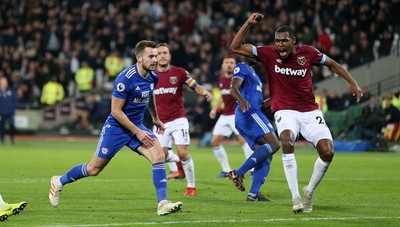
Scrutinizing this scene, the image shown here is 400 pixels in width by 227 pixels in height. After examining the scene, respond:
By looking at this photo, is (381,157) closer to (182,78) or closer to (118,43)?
(182,78)

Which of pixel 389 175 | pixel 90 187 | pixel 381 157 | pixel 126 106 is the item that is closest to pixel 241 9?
pixel 381 157

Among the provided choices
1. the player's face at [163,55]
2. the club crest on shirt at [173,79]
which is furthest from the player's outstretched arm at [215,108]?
the player's face at [163,55]

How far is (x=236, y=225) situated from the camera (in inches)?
407

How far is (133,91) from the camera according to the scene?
38.2 feet

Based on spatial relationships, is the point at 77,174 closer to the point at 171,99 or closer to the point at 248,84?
the point at 248,84

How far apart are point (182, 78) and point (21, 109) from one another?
2235 centimetres

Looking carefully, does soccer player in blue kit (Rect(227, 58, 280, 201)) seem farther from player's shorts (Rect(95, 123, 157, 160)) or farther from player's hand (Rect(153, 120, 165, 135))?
player's shorts (Rect(95, 123, 157, 160))

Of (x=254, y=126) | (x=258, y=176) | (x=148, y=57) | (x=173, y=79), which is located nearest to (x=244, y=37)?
(x=148, y=57)

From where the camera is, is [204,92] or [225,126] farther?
[225,126]

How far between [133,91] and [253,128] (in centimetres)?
353

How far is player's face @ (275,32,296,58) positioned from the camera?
11.9 meters

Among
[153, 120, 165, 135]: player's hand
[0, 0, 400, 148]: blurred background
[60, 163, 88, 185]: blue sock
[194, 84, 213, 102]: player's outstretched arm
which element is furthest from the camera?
[0, 0, 400, 148]: blurred background

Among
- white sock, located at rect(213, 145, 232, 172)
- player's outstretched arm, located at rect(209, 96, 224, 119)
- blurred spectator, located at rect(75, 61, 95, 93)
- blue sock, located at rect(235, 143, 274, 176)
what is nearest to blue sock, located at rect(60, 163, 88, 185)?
blue sock, located at rect(235, 143, 274, 176)

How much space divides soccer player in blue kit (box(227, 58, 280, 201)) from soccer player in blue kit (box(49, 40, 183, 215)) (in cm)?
205
